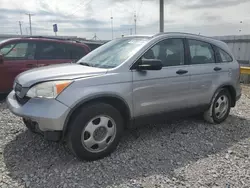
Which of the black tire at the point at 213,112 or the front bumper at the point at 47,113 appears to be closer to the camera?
the front bumper at the point at 47,113

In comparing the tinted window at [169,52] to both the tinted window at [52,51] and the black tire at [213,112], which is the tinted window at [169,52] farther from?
the tinted window at [52,51]

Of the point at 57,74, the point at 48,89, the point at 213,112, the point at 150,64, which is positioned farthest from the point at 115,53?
the point at 213,112

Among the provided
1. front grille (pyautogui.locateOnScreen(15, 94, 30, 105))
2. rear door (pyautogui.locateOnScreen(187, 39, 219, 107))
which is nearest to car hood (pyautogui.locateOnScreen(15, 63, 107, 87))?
front grille (pyautogui.locateOnScreen(15, 94, 30, 105))

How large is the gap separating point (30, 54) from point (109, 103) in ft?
13.3

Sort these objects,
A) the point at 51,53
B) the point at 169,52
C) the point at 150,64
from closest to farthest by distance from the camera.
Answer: the point at 150,64 → the point at 169,52 → the point at 51,53

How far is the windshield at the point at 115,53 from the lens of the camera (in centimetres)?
342

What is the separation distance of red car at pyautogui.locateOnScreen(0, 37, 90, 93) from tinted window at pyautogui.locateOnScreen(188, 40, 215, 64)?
12.6 ft

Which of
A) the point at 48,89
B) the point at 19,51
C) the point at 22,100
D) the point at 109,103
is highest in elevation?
the point at 19,51

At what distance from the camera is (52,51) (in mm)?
6676

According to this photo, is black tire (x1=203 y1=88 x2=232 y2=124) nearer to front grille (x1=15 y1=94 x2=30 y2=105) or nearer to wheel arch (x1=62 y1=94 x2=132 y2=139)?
wheel arch (x1=62 y1=94 x2=132 y2=139)

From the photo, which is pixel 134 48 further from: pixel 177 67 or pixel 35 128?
pixel 35 128

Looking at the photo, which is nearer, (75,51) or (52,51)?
(52,51)

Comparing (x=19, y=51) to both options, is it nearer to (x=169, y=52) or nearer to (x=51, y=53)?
(x=51, y=53)

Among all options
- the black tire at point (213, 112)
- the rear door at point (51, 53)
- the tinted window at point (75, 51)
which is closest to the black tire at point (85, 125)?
the black tire at point (213, 112)
